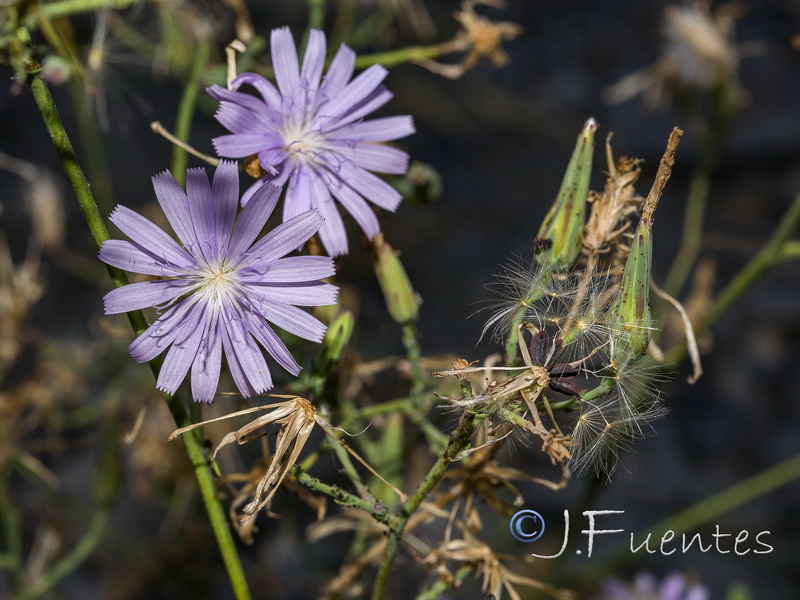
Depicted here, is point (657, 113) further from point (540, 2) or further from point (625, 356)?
point (625, 356)

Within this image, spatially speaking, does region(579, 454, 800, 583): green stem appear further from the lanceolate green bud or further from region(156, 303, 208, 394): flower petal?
region(156, 303, 208, 394): flower petal

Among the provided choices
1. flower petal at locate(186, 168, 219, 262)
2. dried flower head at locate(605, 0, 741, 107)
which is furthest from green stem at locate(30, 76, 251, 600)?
dried flower head at locate(605, 0, 741, 107)

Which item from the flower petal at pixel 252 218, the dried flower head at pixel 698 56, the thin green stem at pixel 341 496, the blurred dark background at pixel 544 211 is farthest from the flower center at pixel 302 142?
the blurred dark background at pixel 544 211

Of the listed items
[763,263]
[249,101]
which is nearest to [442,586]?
[249,101]

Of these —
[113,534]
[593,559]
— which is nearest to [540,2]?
[593,559]

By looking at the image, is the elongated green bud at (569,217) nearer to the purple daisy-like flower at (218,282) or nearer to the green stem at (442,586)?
the purple daisy-like flower at (218,282)

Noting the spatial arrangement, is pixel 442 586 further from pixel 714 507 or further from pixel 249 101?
pixel 714 507
